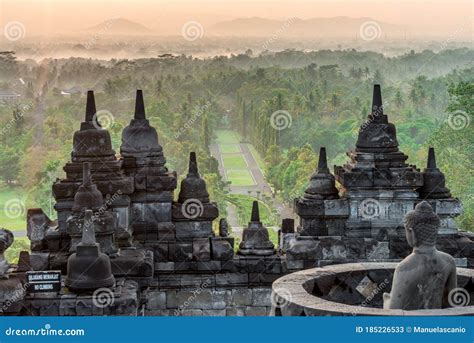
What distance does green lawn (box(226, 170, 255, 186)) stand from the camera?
189 feet

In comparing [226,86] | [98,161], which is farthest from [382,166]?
[226,86]

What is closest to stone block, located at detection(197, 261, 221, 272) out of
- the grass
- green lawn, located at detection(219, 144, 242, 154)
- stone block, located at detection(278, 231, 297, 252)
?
stone block, located at detection(278, 231, 297, 252)

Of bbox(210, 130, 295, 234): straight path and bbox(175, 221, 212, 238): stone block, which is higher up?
bbox(175, 221, 212, 238): stone block

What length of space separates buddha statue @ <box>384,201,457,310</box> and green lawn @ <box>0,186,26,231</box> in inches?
1348

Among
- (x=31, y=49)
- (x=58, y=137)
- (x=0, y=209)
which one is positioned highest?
(x=31, y=49)

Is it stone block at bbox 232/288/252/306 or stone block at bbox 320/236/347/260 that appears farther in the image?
stone block at bbox 320/236/347/260

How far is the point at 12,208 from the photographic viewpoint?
147ft

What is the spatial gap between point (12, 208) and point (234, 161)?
1659cm

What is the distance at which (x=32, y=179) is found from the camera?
161 ft

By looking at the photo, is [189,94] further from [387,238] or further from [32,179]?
[387,238]

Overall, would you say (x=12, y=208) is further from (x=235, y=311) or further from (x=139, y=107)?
(x=235, y=311)

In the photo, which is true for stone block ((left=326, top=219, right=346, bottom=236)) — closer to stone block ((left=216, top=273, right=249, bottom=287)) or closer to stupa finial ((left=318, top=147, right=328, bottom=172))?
stupa finial ((left=318, top=147, right=328, bottom=172))

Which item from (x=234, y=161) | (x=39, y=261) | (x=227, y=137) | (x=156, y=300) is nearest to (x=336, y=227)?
(x=156, y=300)

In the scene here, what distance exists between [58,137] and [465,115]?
2030 cm
